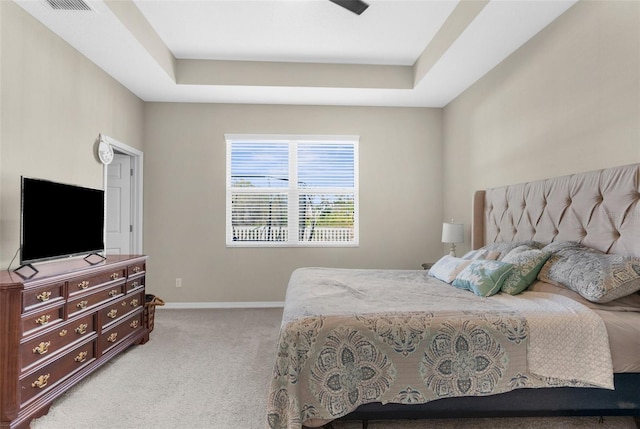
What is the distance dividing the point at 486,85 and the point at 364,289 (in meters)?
2.65

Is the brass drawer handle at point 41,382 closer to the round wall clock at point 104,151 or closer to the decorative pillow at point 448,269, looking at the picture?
the round wall clock at point 104,151

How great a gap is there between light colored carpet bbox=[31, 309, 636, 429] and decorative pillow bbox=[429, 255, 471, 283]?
103 cm

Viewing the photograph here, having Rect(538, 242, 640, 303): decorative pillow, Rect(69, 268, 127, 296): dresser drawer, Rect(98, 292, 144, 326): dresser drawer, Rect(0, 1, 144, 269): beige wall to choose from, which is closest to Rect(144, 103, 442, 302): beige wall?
Rect(0, 1, 144, 269): beige wall

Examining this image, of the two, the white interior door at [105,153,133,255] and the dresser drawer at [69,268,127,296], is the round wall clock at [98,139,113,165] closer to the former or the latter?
the white interior door at [105,153,133,255]

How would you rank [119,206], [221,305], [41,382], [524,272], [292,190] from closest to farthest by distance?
[41,382] < [524,272] < [119,206] < [221,305] < [292,190]

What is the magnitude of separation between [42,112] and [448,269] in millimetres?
3402

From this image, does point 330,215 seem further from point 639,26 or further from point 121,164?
point 639,26

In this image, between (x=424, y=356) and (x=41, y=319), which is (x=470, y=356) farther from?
(x=41, y=319)

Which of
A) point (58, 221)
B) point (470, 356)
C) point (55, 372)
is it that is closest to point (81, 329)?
point (55, 372)

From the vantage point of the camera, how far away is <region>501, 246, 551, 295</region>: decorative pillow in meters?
2.28

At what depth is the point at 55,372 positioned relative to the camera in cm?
219

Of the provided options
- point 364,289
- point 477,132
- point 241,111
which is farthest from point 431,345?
point 241,111

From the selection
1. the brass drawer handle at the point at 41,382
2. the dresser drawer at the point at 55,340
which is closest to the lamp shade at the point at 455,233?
the dresser drawer at the point at 55,340

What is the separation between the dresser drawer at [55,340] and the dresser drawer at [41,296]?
18cm
